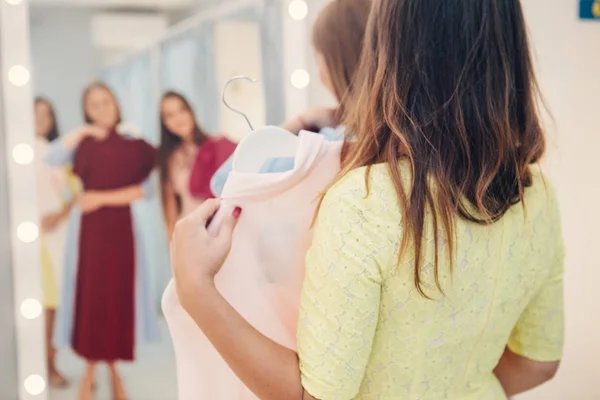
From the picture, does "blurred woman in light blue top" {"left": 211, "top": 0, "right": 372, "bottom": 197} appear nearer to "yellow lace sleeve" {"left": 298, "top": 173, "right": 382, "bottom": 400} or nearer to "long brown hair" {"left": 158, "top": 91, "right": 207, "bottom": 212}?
"yellow lace sleeve" {"left": 298, "top": 173, "right": 382, "bottom": 400}

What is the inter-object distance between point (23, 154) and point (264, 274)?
23.8 inches

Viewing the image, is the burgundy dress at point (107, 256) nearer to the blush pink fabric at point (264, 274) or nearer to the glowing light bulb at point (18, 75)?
the glowing light bulb at point (18, 75)

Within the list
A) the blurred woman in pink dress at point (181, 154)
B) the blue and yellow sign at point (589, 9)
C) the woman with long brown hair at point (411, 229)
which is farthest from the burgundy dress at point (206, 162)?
the blue and yellow sign at point (589, 9)

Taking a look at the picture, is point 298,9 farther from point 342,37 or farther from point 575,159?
point 575,159

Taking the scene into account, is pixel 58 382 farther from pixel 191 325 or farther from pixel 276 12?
pixel 276 12

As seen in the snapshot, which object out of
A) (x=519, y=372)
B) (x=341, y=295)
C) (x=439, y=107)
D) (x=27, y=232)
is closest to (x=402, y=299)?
(x=341, y=295)

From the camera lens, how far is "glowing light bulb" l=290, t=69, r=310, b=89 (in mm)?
1318

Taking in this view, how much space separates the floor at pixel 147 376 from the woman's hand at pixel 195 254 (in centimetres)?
64

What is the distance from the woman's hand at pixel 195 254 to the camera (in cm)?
68

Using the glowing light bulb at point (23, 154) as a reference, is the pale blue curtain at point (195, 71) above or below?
above

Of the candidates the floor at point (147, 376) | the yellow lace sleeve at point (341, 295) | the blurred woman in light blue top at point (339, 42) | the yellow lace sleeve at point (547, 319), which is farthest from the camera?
the floor at point (147, 376)

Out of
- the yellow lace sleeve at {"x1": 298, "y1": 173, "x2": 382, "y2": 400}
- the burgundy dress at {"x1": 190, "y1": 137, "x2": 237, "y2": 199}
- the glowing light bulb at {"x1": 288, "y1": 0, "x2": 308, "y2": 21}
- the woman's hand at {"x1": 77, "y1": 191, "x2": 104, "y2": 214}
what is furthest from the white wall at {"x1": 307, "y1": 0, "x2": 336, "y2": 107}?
the yellow lace sleeve at {"x1": 298, "y1": 173, "x2": 382, "y2": 400}

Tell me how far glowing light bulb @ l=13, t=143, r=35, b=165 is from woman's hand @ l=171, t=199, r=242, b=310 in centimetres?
60

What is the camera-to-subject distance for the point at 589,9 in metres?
1.34
